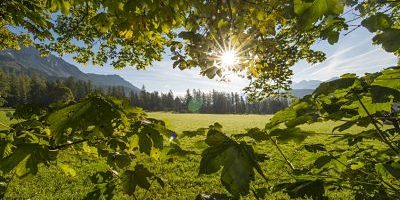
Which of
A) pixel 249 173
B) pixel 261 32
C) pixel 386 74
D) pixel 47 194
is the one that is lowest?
pixel 47 194

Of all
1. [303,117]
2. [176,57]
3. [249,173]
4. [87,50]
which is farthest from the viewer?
[87,50]

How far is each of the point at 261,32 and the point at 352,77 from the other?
2358 mm

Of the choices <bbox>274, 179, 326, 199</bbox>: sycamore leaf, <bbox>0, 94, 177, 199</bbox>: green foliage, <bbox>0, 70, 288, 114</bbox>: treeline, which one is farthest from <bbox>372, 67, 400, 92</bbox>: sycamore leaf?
<bbox>0, 70, 288, 114</bbox>: treeline

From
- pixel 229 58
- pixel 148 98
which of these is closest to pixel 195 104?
pixel 148 98

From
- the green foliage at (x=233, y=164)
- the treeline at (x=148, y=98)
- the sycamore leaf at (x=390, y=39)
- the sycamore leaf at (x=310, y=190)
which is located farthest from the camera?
the treeline at (x=148, y=98)

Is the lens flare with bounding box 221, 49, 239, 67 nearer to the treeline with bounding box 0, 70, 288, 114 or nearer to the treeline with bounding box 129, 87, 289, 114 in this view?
the treeline with bounding box 0, 70, 288, 114

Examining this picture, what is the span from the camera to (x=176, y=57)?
13.4ft

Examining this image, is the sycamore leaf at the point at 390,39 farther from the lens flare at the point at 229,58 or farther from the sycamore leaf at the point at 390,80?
the lens flare at the point at 229,58

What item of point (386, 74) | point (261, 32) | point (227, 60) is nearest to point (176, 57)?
point (227, 60)

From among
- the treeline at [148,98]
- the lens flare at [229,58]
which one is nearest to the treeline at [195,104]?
the treeline at [148,98]

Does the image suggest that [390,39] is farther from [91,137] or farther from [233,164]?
[91,137]

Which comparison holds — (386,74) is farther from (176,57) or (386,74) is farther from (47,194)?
(47,194)

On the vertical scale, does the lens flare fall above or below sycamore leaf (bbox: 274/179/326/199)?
above

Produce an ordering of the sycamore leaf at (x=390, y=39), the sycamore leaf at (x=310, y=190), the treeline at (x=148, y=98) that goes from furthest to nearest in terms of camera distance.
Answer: the treeline at (x=148, y=98) < the sycamore leaf at (x=310, y=190) < the sycamore leaf at (x=390, y=39)
